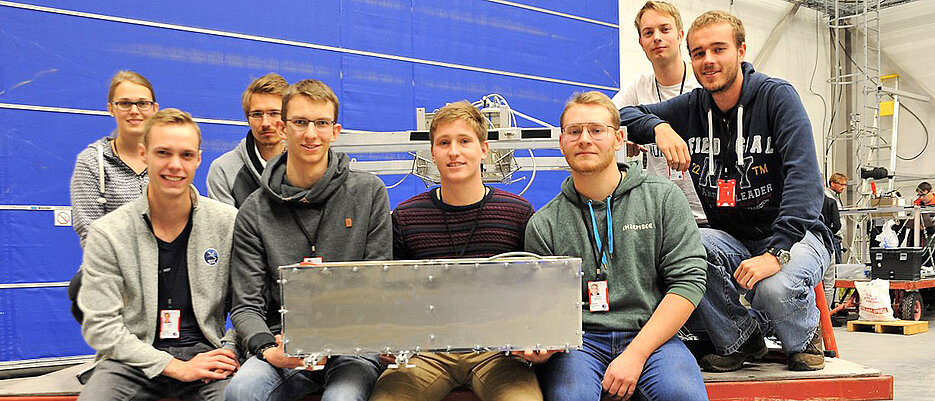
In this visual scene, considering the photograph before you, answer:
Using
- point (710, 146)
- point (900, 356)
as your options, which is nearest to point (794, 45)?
point (900, 356)

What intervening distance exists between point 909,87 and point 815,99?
1378mm

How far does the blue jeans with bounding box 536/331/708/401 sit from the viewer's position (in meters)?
1.70

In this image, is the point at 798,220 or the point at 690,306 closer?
the point at 690,306

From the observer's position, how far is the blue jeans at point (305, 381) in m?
1.71

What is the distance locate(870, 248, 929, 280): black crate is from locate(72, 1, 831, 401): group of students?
4697 millimetres

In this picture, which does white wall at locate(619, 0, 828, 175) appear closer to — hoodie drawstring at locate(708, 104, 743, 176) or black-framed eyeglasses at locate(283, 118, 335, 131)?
hoodie drawstring at locate(708, 104, 743, 176)

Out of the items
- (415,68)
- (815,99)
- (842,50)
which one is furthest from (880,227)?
(415,68)

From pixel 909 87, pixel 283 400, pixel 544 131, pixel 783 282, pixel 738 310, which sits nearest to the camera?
pixel 283 400

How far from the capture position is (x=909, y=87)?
10.7 metres

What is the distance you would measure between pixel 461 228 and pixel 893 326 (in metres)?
5.32

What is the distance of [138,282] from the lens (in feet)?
6.33

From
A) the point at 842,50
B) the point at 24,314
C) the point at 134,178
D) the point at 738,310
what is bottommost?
the point at 24,314

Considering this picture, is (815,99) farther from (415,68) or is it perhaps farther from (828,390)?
(828,390)

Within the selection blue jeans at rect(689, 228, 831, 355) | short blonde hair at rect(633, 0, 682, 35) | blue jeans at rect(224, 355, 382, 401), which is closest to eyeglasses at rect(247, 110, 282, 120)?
blue jeans at rect(224, 355, 382, 401)
